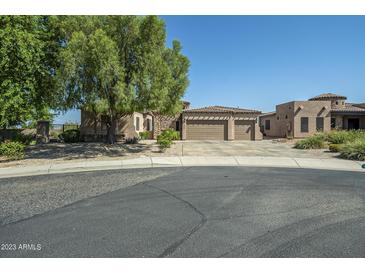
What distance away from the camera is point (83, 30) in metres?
13.0

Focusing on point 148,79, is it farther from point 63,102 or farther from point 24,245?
point 24,245

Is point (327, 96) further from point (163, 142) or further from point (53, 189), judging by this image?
point (53, 189)

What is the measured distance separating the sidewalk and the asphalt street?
12.9ft

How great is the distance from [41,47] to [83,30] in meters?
2.69

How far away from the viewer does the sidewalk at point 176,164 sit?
378 inches

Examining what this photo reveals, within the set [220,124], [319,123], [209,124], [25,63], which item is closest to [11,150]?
[25,63]

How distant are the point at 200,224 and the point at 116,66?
10.1 metres

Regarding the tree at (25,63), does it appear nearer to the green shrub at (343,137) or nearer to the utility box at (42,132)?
the utility box at (42,132)

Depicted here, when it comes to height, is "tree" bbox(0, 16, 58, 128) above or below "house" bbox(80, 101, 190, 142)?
above

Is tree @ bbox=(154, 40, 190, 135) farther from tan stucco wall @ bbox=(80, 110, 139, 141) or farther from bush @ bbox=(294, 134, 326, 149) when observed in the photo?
bush @ bbox=(294, 134, 326, 149)

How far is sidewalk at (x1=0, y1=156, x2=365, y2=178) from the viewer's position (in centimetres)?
961

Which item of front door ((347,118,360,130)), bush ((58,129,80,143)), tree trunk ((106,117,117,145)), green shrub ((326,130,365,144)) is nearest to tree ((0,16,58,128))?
tree trunk ((106,117,117,145))

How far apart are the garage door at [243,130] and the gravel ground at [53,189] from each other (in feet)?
62.8

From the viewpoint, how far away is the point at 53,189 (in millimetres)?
6664
